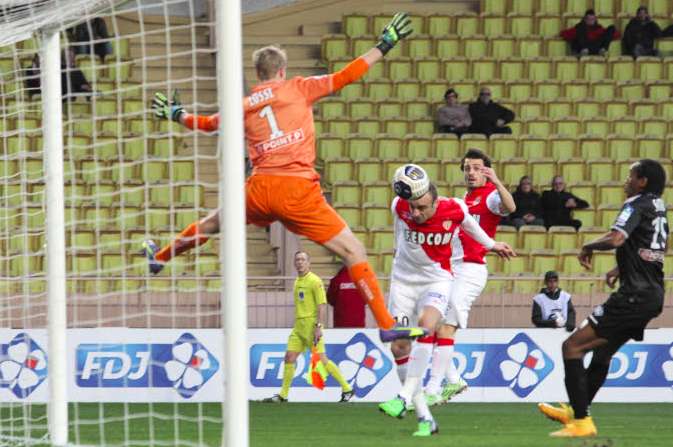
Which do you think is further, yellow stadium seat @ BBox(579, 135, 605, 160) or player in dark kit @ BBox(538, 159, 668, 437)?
yellow stadium seat @ BBox(579, 135, 605, 160)

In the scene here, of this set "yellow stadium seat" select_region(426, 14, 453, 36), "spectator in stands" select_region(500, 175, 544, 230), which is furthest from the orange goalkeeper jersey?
"yellow stadium seat" select_region(426, 14, 453, 36)

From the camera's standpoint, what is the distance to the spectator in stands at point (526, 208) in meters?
20.9

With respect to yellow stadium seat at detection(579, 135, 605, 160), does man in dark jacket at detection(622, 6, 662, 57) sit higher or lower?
higher

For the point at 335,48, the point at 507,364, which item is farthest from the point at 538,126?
the point at 507,364

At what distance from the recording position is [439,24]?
82.3ft

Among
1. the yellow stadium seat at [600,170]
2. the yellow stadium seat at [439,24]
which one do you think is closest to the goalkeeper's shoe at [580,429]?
the yellow stadium seat at [600,170]

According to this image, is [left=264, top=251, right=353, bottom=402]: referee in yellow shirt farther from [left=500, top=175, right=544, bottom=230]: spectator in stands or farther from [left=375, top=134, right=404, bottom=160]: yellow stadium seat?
[left=375, top=134, right=404, bottom=160]: yellow stadium seat

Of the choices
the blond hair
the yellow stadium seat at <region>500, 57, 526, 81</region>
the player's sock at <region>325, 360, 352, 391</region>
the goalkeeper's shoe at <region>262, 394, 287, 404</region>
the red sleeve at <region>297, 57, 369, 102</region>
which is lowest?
the goalkeeper's shoe at <region>262, 394, 287, 404</region>

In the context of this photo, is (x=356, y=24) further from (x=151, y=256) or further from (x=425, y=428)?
(x=151, y=256)

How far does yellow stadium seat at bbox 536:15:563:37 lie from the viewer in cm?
2544

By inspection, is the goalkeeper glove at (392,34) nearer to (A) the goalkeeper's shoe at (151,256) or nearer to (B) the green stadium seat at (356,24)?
(A) the goalkeeper's shoe at (151,256)

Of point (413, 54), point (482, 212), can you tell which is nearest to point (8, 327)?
point (482, 212)

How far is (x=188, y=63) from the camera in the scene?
2384 cm

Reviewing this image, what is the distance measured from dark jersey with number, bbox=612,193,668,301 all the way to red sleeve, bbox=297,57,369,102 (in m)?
2.06
